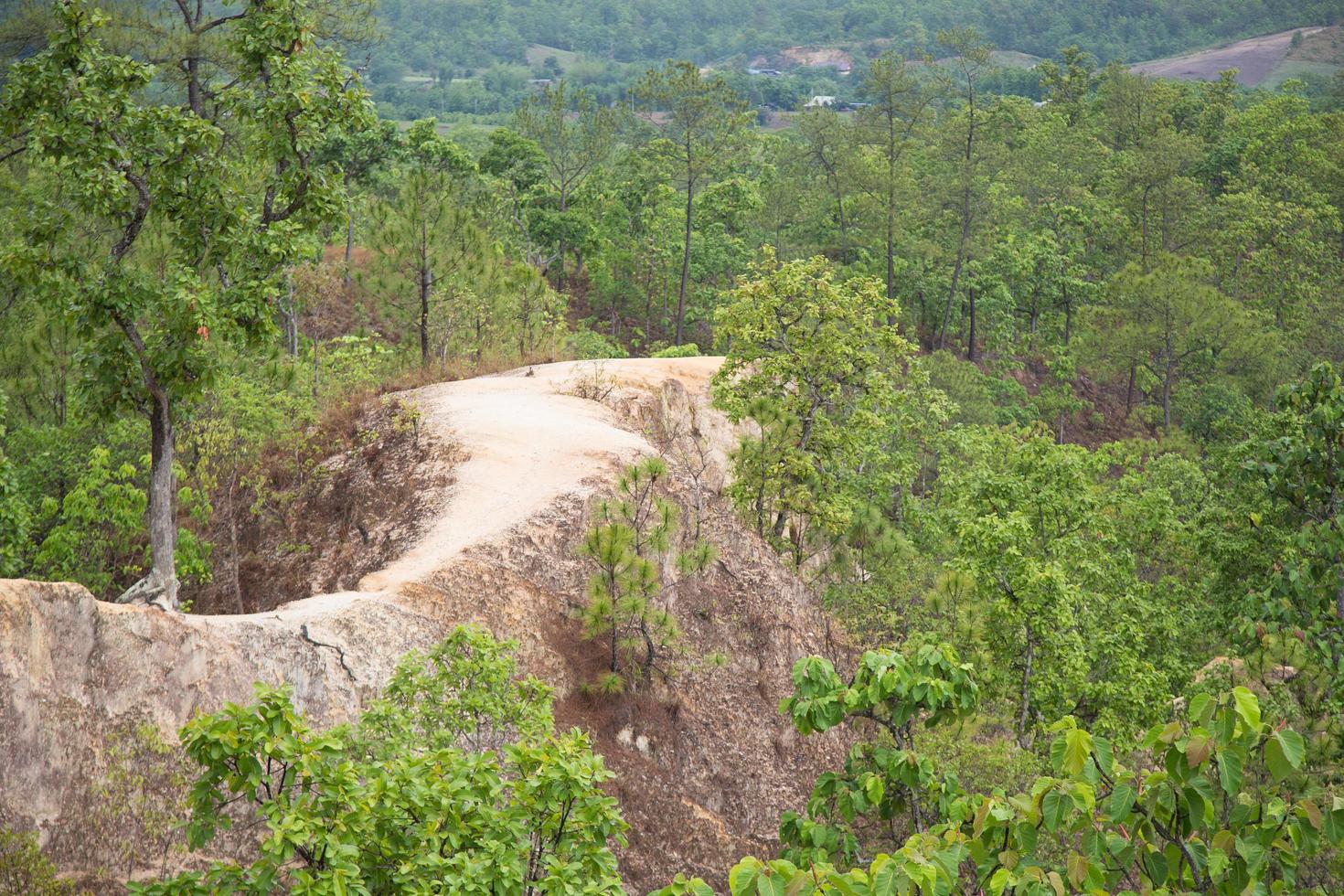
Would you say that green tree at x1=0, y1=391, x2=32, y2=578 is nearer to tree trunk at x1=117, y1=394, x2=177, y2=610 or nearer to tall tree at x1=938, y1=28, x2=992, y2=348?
tree trunk at x1=117, y1=394, x2=177, y2=610

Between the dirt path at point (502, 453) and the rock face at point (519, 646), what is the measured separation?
1.7 inches

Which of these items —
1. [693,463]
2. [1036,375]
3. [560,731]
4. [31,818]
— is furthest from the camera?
[1036,375]

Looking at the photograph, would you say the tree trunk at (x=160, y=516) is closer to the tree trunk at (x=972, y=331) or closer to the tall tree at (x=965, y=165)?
the tall tree at (x=965, y=165)

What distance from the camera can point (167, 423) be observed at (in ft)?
40.1

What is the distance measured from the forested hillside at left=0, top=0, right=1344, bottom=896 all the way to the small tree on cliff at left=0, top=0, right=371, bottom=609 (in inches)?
1.6

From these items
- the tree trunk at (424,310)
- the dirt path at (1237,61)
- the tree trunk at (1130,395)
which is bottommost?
the tree trunk at (1130,395)

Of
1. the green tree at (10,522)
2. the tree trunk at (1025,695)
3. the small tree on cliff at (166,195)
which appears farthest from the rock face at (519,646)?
the green tree at (10,522)

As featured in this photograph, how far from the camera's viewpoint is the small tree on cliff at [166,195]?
11375 millimetres

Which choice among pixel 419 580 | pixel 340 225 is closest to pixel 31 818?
pixel 419 580

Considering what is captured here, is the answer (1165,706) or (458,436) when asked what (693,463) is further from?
A: (1165,706)

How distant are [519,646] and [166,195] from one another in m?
6.73

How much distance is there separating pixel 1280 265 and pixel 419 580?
48.2m

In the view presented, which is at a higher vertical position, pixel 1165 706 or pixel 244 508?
pixel 244 508

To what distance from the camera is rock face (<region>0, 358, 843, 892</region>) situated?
1000 centimetres
